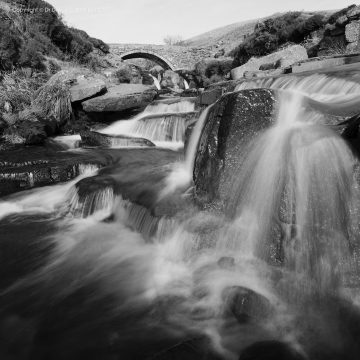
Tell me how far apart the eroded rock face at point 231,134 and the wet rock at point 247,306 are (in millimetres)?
1580

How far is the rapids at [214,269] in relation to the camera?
3.53 metres

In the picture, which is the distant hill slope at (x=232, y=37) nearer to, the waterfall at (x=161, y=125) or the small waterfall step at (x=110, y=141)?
the waterfall at (x=161, y=125)

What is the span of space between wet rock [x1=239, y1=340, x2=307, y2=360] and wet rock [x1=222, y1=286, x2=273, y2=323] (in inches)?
11.5

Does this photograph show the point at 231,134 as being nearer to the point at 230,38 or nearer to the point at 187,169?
the point at 187,169

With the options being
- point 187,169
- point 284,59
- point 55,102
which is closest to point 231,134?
point 187,169

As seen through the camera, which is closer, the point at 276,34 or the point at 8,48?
the point at 8,48

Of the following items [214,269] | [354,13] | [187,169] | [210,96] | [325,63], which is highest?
[354,13]

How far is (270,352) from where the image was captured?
10.7 feet

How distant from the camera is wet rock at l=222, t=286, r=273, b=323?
363 centimetres

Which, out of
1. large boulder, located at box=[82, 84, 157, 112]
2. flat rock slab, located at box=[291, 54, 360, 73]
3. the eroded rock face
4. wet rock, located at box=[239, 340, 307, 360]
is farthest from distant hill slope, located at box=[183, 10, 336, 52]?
wet rock, located at box=[239, 340, 307, 360]

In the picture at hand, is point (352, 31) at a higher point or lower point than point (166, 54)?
lower

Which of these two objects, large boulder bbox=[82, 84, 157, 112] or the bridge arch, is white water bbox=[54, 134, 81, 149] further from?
the bridge arch

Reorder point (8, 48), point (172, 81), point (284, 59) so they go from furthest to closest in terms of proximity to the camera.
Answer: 1. point (172, 81)
2. point (284, 59)
3. point (8, 48)

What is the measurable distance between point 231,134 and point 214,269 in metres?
2.10
